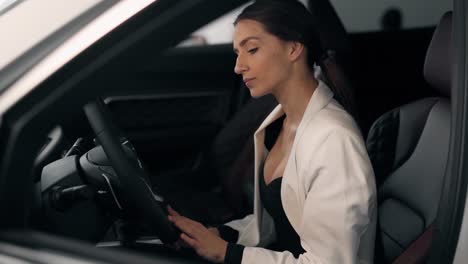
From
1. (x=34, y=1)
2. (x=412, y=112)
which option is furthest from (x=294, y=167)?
(x=34, y=1)

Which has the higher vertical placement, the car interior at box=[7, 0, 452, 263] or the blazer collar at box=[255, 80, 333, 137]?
the blazer collar at box=[255, 80, 333, 137]

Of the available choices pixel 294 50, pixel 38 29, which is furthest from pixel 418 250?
pixel 38 29

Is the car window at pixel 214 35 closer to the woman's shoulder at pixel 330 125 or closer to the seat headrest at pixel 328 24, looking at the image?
the seat headrest at pixel 328 24

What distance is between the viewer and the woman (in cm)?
136

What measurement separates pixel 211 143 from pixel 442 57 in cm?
170

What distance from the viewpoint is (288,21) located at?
5.26 ft

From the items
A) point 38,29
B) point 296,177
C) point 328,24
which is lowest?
point 328,24

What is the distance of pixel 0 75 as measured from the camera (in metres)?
1.13

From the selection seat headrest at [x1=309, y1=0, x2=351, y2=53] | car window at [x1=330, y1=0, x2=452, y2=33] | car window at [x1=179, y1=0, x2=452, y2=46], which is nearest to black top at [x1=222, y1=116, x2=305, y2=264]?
seat headrest at [x1=309, y1=0, x2=351, y2=53]

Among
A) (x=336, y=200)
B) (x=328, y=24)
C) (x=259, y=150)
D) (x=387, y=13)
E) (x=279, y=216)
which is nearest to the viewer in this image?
(x=336, y=200)

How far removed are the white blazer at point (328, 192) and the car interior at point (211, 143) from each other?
0.19m

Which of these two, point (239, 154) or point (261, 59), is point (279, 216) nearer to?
point (261, 59)

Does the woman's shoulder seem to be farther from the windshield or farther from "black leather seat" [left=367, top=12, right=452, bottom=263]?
the windshield

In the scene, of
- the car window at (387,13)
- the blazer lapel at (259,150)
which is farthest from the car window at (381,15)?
the blazer lapel at (259,150)
